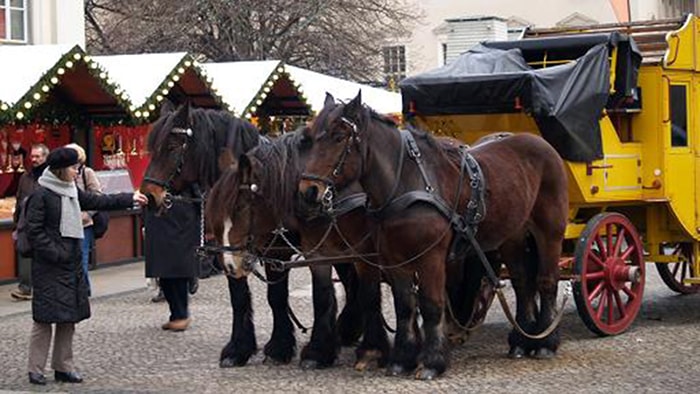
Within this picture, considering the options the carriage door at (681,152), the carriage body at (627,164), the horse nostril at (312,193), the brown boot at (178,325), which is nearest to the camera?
the horse nostril at (312,193)

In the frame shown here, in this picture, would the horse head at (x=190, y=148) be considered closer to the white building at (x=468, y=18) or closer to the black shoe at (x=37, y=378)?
the black shoe at (x=37, y=378)

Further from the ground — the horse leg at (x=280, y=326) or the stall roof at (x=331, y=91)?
the stall roof at (x=331, y=91)

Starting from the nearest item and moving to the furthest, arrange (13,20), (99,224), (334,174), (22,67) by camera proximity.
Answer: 1. (334,174)
2. (99,224)
3. (22,67)
4. (13,20)

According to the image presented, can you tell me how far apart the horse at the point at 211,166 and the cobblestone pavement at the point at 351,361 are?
0.63 feet

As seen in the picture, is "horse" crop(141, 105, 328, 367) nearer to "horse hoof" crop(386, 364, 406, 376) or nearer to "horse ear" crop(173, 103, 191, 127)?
"horse ear" crop(173, 103, 191, 127)

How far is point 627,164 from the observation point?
10.4 meters

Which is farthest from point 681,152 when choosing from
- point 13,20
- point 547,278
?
point 13,20

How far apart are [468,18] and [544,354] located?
30875mm

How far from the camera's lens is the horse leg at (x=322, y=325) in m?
8.78

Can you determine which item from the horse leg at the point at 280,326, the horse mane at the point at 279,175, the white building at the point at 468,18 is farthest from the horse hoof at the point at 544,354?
the white building at the point at 468,18

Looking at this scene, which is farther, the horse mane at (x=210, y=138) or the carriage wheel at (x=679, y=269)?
the carriage wheel at (x=679, y=269)

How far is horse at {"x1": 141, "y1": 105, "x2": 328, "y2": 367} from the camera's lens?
8.76m

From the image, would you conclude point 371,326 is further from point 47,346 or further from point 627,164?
point 627,164

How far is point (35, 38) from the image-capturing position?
20844 mm
